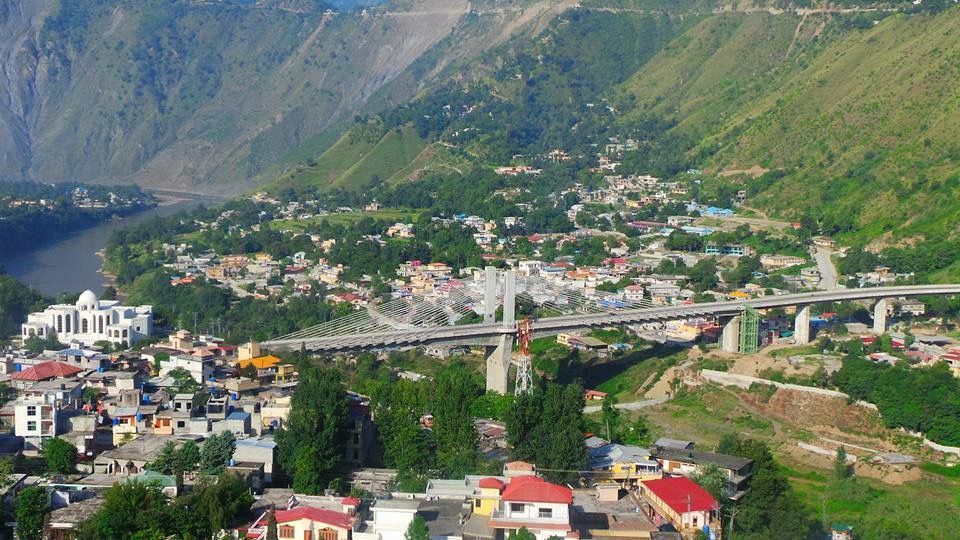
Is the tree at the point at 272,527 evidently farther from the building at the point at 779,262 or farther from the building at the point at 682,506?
the building at the point at 779,262

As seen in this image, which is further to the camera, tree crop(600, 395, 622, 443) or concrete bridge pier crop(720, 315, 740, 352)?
concrete bridge pier crop(720, 315, 740, 352)

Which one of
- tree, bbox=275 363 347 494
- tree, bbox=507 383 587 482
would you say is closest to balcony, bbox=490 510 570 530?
tree, bbox=507 383 587 482

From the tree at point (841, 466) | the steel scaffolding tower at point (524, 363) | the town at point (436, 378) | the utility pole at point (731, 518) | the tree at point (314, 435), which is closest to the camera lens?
the town at point (436, 378)

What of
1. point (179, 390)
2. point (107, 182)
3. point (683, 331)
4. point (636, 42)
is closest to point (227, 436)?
point (179, 390)

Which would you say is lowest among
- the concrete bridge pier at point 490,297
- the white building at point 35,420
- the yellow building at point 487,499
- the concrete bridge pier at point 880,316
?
the yellow building at point 487,499

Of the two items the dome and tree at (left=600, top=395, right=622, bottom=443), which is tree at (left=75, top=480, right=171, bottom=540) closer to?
tree at (left=600, top=395, right=622, bottom=443)

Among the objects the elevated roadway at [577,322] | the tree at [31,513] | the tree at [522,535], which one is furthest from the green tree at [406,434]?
the elevated roadway at [577,322]

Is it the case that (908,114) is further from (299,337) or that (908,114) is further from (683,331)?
(299,337)
